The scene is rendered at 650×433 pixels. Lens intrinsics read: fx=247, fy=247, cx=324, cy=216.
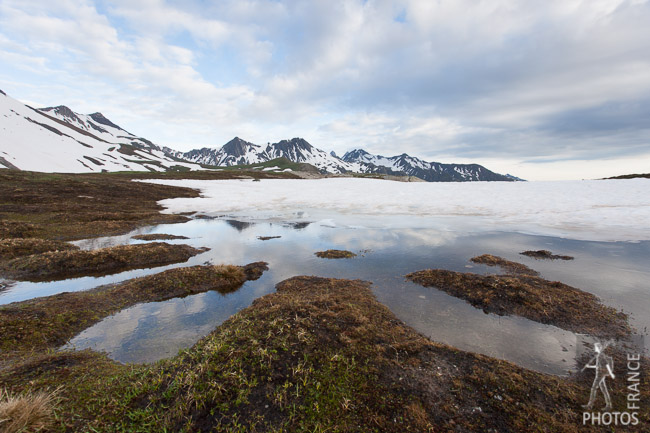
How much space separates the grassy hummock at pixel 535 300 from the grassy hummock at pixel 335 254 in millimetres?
5294

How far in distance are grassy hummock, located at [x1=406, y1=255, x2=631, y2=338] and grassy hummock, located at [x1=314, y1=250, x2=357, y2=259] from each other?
5.29 meters

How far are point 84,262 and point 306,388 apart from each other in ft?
60.6

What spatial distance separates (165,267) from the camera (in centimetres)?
1686

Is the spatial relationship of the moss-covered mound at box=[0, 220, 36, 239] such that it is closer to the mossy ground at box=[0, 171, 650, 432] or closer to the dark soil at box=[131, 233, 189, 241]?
the dark soil at box=[131, 233, 189, 241]

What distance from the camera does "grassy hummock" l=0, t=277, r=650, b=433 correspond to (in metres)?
5.39

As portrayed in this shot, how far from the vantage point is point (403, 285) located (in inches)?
537

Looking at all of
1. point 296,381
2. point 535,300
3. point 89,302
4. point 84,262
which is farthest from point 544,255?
point 84,262

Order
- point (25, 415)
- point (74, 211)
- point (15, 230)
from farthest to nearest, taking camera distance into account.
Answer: point (74, 211), point (15, 230), point (25, 415)

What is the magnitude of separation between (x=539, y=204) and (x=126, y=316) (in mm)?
51182

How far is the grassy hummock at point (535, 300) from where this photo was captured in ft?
31.6

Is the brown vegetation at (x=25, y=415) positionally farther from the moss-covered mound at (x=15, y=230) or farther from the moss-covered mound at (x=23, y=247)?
the moss-covered mound at (x=15, y=230)

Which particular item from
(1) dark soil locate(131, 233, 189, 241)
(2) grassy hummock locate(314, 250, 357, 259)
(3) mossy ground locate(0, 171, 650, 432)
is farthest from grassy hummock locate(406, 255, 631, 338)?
(1) dark soil locate(131, 233, 189, 241)

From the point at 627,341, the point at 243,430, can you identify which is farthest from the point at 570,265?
the point at 243,430

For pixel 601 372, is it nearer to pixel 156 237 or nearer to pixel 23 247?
pixel 156 237
